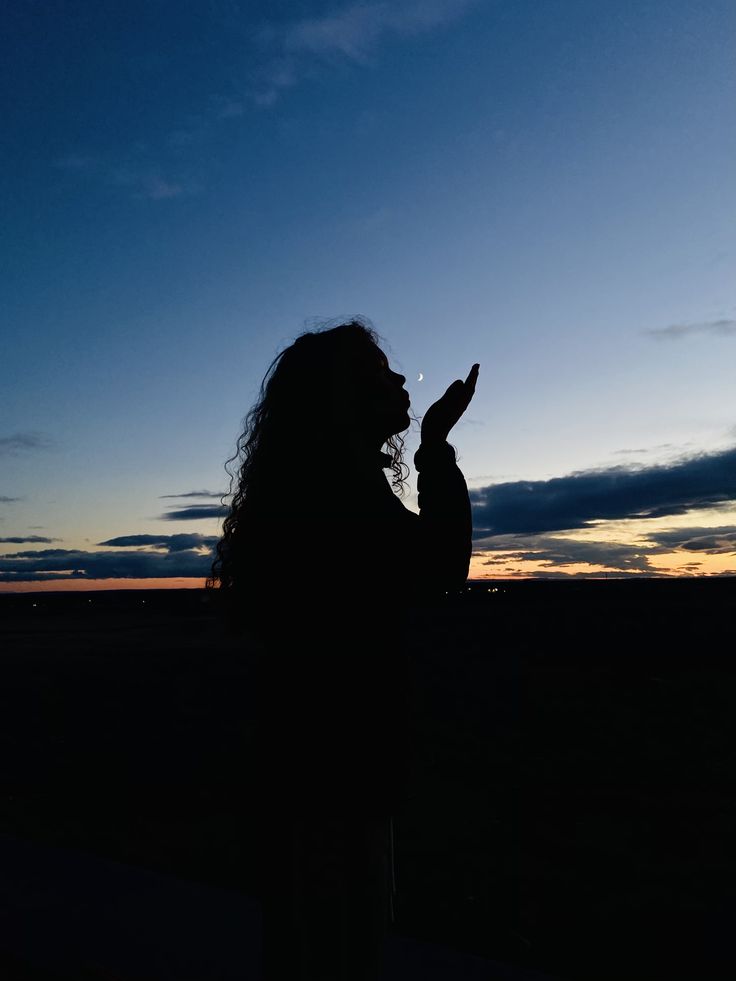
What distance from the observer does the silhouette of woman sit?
149cm

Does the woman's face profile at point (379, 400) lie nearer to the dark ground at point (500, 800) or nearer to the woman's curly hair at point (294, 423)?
the woman's curly hair at point (294, 423)

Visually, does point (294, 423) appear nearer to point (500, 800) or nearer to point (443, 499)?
point (443, 499)

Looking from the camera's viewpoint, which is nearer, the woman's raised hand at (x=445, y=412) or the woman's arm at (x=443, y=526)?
the woman's arm at (x=443, y=526)

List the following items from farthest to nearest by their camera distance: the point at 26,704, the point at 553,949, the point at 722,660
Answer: the point at 722,660 → the point at 26,704 → the point at 553,949

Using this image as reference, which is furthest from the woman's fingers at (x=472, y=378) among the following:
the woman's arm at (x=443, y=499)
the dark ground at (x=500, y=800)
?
the dark ground at (x=500, y=800)

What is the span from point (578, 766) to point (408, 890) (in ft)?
10.2

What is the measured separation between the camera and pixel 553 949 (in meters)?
3.36

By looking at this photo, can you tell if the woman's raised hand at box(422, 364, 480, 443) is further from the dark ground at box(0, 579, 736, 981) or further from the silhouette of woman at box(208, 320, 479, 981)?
the dark ground at box(0, 579, 736, 981)

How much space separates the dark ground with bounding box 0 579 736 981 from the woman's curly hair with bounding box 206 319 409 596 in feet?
1.61

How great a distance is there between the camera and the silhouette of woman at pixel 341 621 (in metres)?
1.49

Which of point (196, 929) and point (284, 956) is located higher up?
point (284, 956)

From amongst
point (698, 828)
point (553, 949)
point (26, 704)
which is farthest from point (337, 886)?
point (26, 704)

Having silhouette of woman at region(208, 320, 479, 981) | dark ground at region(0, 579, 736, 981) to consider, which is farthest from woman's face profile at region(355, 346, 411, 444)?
dark ground at region(0, 579, 736, 981)

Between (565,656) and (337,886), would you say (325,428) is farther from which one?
(565,656)
